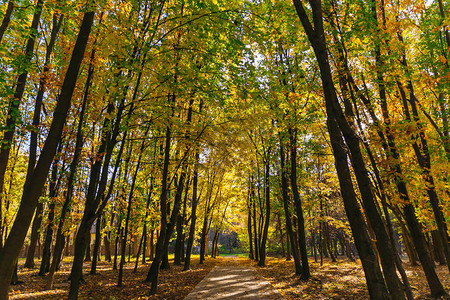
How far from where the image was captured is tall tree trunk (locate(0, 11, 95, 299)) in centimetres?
407

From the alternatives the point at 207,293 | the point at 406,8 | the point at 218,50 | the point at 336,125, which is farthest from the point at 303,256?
the point at 406,8

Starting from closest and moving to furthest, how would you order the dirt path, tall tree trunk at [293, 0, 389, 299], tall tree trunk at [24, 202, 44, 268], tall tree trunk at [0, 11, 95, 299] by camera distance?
tall tree trunk at [293, 0, 389, 299]
tall tree trunk at [0, 11, 95, 299]
the dirt path
tall tree trunk at [24, 202, 44, 268]

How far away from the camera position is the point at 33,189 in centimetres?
436

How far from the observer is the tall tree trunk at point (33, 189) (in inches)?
160

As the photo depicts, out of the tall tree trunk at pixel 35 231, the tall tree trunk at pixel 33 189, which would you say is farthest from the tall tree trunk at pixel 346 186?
the tall tree trunk at pixel 35 231

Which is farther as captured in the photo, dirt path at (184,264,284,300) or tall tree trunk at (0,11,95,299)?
dirt path at (184,264,284,300)

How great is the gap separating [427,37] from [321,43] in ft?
22.6

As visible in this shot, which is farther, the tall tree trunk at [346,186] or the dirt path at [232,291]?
the dirt path at [232,291]

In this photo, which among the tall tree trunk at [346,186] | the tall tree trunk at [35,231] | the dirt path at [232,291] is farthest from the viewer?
the tall tree trunk at [35,231]

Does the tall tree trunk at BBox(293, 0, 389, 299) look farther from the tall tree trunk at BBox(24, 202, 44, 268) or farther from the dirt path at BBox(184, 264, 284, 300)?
the tall tree trunk at BBox(24, 202, 44, 268)

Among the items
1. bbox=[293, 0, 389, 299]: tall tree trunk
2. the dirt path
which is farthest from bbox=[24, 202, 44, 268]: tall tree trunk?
bbox=[293, 0, 389, 299]: tall tree trunk

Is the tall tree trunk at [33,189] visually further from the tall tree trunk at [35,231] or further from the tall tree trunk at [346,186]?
the tall tree trunk at [35,231]

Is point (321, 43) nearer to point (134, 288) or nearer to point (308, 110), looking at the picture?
point (308, 110)

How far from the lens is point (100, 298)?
24.8ft
